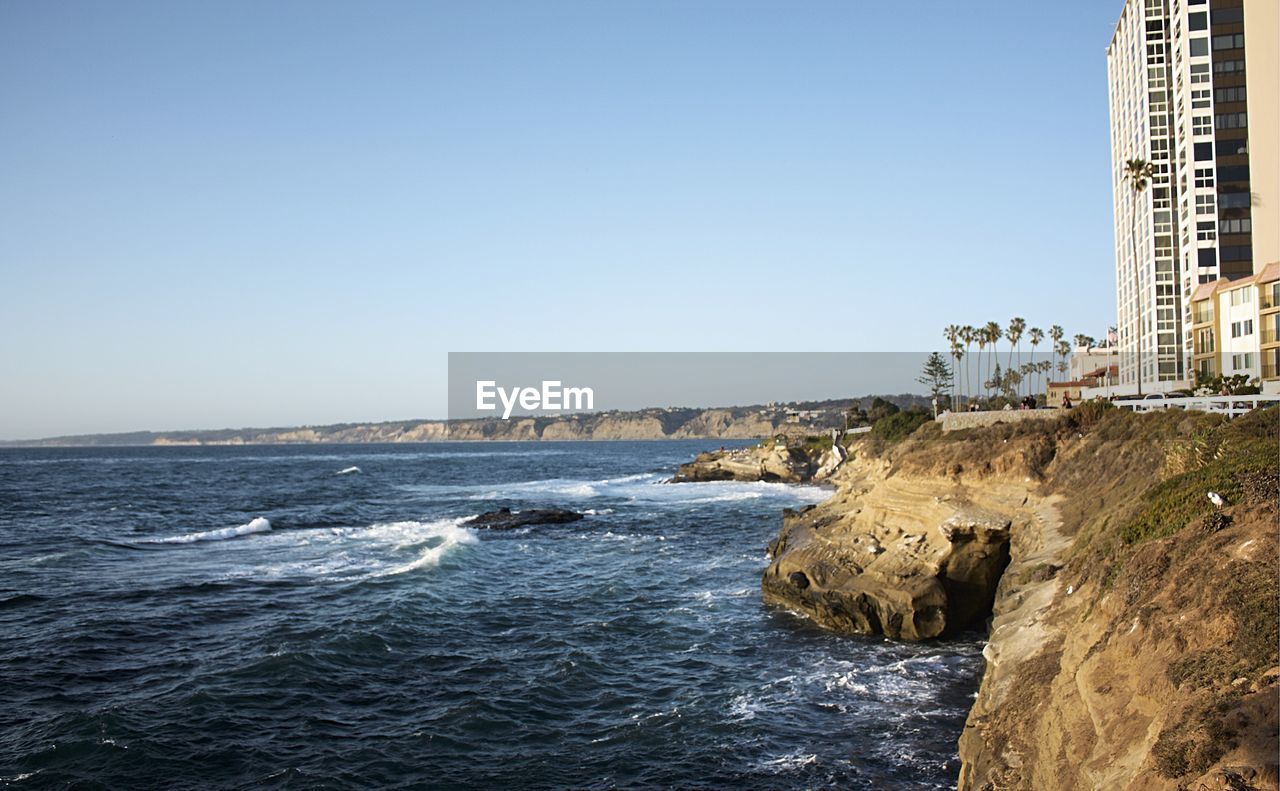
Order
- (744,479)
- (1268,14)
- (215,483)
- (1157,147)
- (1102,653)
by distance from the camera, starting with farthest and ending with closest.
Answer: (215,483) → (744,479) → (1157,147) → (1268,14) → (1102,653)

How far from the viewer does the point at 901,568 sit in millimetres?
26797

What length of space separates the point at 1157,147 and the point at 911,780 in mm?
66588

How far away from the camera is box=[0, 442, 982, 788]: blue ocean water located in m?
16.5

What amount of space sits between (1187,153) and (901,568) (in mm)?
50887

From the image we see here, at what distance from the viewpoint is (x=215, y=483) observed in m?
98.1

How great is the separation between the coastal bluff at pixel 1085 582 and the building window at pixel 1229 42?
40.6 meters

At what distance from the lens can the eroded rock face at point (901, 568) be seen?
25266mm

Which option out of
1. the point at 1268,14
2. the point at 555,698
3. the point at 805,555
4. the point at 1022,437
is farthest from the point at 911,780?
the point at 1268,14

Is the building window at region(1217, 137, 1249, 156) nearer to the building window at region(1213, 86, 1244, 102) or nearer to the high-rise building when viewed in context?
the high-rise building

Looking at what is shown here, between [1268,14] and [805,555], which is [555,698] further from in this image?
[1268,14]

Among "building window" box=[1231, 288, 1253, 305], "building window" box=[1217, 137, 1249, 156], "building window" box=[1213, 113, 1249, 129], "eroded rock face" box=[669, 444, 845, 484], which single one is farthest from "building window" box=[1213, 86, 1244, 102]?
"eroded rock face" box=[669, 444, 845, 484]

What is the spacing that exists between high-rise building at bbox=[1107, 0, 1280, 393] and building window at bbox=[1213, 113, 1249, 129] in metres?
0.07

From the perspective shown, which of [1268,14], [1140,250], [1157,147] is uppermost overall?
[1268,14]

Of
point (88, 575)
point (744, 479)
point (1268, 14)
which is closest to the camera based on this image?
point (88, 575)
